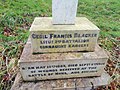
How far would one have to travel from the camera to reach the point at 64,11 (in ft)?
7.59

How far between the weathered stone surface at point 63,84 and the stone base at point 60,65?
0.20 ft

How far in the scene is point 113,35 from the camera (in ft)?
14.3

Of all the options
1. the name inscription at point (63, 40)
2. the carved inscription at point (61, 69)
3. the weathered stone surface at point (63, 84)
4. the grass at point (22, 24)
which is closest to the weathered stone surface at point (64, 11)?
the name inscription at point (63, 40)

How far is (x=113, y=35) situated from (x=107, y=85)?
7.14 feet

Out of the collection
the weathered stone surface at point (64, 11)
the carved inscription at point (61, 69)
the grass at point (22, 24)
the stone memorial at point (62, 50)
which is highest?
the weathered stone surface at point (64, 11)

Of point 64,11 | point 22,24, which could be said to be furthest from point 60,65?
point 22,24

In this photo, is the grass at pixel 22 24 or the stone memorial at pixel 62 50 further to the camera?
the grass at pixel 22 24

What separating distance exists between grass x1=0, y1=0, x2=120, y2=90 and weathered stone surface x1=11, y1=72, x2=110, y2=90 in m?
0.28

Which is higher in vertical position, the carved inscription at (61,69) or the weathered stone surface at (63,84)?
the carved inscription at (61,69)

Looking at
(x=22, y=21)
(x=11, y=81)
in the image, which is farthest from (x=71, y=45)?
(x=22, y=21)

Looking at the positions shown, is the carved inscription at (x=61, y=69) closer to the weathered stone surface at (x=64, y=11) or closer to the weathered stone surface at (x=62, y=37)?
the weathered stone surface at (x=62, y=37)

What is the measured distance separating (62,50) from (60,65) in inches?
8.6

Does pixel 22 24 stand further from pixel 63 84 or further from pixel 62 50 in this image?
pixel 63 84

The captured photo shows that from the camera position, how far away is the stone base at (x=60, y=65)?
2.23 m
